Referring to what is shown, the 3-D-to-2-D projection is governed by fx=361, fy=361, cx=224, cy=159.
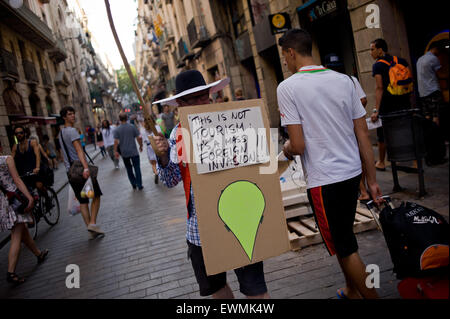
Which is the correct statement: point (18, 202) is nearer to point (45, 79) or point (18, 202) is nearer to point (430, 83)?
point (430, 83)

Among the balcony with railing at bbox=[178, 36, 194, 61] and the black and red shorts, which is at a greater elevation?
the balcony with railing at bbox=[178, 36, 194, 61]

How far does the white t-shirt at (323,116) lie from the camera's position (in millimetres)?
2168

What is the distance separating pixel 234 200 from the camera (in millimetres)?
1963

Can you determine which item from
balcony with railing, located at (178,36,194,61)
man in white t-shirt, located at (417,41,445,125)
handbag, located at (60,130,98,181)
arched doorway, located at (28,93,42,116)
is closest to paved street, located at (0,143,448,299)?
handbag, located at (60,130,98,181)

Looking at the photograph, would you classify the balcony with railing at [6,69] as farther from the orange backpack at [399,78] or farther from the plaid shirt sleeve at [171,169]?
the orange backpack at [399,78]

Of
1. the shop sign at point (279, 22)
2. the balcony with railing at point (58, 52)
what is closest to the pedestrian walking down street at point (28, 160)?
the shop sign at point (279, 22)

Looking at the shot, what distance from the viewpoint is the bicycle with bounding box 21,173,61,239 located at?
633 centimetres

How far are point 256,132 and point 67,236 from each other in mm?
5339

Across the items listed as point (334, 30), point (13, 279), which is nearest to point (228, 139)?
point (13, 279)

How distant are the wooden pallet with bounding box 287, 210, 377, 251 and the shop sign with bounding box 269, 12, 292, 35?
291 inches

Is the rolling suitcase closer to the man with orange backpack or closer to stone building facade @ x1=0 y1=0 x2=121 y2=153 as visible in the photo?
the man with orange backpack

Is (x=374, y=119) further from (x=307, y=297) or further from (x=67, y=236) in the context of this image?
(x=67, y=236)

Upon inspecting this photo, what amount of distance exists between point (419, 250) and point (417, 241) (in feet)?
0.16
